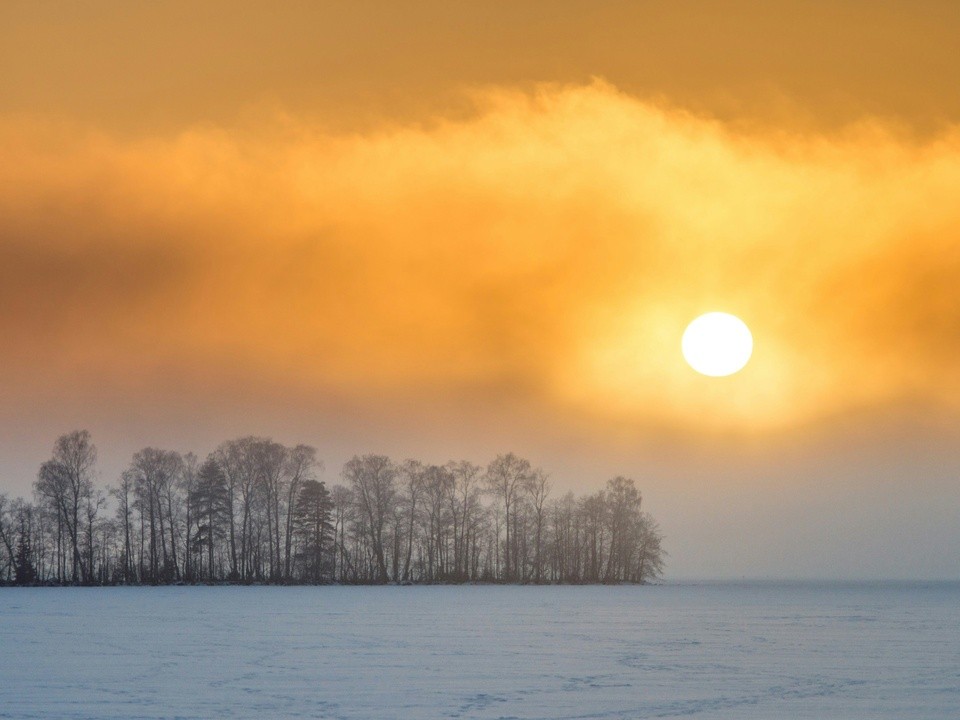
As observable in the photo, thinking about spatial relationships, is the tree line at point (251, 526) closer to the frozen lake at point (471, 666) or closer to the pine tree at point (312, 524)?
the pine tree at point (312, 524)

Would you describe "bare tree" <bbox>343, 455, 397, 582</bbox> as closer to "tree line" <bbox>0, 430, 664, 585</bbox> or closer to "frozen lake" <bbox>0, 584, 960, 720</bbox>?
"tree line" <bbox>0, 430, 664, 585</bbox>

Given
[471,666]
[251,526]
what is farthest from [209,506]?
[471,666]

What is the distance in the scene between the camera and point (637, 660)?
27.8 metres

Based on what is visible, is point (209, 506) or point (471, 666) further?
point (209, 506)

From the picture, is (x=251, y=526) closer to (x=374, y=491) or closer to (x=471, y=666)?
(x=374, y=491)

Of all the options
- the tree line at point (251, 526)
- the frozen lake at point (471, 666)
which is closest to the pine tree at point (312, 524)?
the tree line at point (251, 526)

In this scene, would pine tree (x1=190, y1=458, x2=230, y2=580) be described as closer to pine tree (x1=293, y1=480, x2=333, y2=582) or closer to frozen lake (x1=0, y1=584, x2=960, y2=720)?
pine tree (x1=293, y1=480, x2=333, y2=582)

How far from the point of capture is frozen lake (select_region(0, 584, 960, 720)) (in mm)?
19922

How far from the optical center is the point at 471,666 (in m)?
26.0

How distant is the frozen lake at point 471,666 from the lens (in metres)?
19.9

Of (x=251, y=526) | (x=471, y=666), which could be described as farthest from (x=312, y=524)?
(x=471, y=666)

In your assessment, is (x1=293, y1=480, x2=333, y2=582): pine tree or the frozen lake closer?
the frozen lake

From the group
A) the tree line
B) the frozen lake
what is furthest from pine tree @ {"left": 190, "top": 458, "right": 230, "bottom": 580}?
the frozen lake

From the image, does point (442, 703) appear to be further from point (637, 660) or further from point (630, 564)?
point (630, 564)
